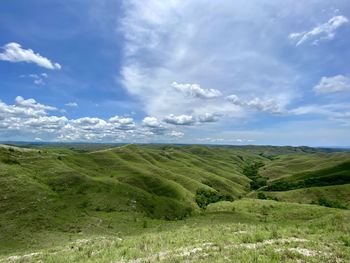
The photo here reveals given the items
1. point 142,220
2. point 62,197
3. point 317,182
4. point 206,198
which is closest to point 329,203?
point 206,198

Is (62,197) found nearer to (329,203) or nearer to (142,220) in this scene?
(142,220)

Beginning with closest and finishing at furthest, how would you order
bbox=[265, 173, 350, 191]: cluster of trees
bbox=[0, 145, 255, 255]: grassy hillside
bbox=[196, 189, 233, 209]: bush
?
1. bbox=[0, 145, 255, 255]: grassy hillside
2. bbox=[196, 189, 233, 209]: bush
3. bbox=[265, 173, 350, 191]: cluster of trees

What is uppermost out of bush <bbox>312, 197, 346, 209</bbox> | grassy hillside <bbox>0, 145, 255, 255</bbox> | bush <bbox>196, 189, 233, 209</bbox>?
grassy hillside <bbox>0, 145, 255, 255</bbox>

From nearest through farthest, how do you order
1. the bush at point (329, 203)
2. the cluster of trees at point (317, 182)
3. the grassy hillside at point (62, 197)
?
the grassy hillside at point (62, 197)
the bush at point (329, 203)
the cluster of trees at point (317, 182)

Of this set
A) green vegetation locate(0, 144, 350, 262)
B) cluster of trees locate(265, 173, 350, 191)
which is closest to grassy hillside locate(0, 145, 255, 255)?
green vegetation locate(0, 144, 350, 262)

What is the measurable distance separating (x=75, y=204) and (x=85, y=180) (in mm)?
15339

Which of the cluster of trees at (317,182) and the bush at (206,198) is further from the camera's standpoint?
the cluster of trees at (317,182)

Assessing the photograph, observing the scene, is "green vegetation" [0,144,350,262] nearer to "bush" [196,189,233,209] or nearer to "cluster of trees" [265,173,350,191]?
"bush" [196,189,233,209]

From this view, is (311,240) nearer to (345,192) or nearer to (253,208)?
(253,208)

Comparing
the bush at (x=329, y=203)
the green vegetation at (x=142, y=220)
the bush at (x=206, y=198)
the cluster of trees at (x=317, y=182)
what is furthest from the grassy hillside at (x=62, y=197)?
the cluster of trees at (x=317, y=182)

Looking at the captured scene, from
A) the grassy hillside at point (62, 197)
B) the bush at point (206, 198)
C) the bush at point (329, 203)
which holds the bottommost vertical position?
the bush at point (206, 198)

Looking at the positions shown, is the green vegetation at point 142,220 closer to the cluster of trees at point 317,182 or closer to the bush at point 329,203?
the bush at point 329,203

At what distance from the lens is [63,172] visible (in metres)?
77.9

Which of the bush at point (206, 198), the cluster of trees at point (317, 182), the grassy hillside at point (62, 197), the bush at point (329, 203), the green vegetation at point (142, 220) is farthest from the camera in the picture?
the cluster of trees at point (317, 182)
